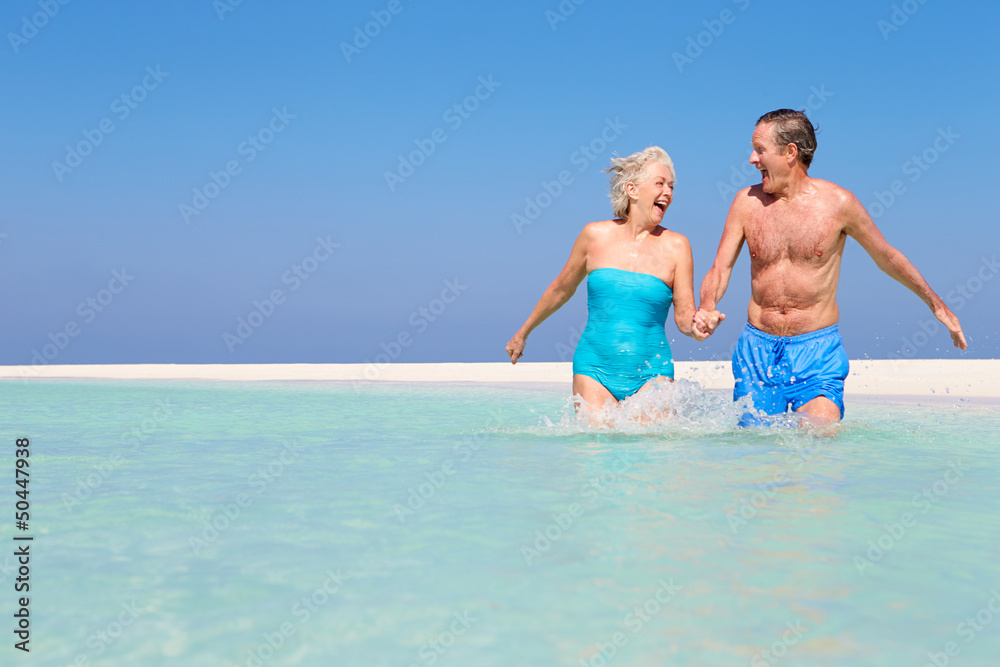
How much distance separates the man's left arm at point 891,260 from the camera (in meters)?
4.73

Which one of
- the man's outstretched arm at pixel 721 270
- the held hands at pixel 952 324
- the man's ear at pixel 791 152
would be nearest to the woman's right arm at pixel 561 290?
the man's outstretched arm at pixel 721 270

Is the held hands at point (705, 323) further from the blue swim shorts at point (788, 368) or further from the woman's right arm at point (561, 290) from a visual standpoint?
the woman's right arm at point (561, 290)

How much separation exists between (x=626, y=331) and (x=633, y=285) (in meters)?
0.28

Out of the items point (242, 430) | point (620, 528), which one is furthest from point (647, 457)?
point (242, 430)

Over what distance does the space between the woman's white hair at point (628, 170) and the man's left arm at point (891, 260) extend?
1038mm

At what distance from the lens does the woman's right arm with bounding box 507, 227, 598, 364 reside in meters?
5.23

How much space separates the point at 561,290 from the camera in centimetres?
547

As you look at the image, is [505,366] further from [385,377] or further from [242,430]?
[242,430]

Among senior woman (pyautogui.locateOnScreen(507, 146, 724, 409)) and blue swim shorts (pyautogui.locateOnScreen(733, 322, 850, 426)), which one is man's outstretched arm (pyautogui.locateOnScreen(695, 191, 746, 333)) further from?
blue swim shorts (pyautogui.locateOnScreen(733, 322, 850, 426))

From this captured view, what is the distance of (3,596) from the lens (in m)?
2.01

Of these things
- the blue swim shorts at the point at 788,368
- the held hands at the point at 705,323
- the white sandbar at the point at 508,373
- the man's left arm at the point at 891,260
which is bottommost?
the white sandbar at the point at 508,373

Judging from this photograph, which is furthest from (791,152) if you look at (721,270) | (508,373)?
(508,373)

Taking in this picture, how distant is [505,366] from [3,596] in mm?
16668

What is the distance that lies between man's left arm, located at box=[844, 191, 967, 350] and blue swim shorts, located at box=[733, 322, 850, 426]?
0.50 metres
